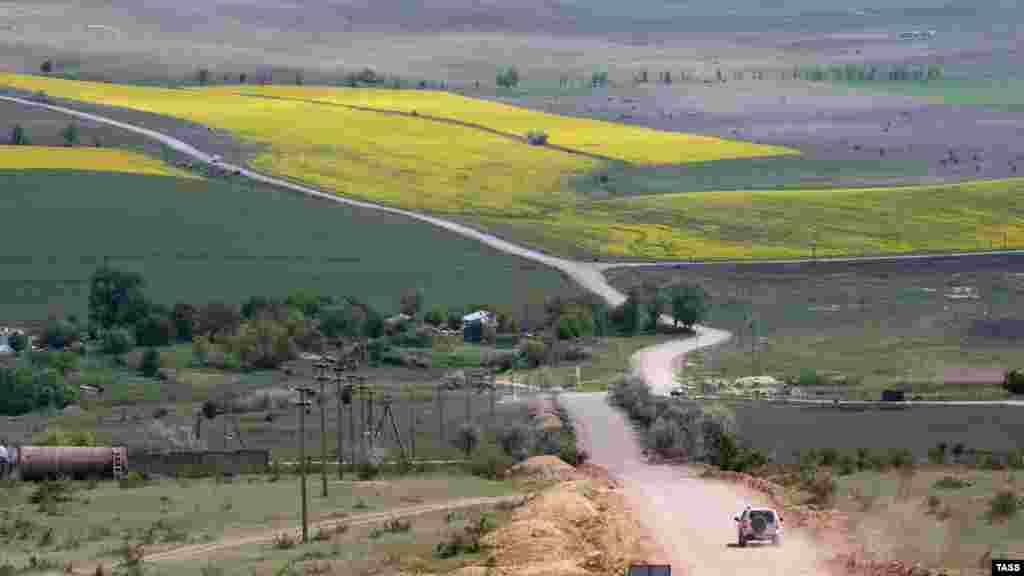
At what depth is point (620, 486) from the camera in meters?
37.6

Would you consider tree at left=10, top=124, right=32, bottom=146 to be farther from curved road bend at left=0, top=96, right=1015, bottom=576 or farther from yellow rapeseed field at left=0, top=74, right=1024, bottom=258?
curved road bend at left=0, top=96, right=1015, bottom=576

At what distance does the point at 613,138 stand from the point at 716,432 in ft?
235

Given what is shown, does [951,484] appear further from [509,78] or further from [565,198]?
[509,78]

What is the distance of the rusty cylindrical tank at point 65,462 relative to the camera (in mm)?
41219

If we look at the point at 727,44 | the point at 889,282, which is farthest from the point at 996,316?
the point at 727,44

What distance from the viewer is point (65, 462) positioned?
137 feet

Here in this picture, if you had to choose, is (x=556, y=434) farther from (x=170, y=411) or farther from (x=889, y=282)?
(x=889, y=282)

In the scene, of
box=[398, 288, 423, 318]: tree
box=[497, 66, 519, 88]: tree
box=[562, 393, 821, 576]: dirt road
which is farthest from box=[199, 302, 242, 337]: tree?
box=[497, 66, 519, 88]: tree

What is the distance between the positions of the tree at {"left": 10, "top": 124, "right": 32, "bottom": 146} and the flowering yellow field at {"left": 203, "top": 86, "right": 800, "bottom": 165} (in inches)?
955

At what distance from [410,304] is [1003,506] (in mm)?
41707

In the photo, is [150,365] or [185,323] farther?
[185,323]

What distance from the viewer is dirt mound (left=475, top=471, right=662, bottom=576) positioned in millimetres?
26969

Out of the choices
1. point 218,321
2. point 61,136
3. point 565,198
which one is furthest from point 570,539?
point 61,136

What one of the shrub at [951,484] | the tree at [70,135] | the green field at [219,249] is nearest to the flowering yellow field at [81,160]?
the tree at [70,135]
